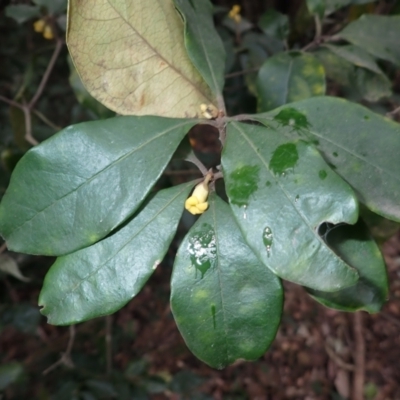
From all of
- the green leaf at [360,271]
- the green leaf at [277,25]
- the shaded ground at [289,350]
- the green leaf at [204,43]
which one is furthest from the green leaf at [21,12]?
the shaded ground at [289,350]

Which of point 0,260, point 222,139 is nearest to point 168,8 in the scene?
point 222,139

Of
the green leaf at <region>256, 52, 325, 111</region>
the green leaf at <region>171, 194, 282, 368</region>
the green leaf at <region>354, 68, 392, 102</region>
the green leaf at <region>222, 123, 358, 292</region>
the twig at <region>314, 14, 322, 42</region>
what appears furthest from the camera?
the green leaf at <region>354, 68, 392, 102</region>

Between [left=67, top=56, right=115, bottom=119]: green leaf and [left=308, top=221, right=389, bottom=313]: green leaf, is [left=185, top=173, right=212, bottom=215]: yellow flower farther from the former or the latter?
[left=67, top=56, right=115, bottom=119]: green leaf

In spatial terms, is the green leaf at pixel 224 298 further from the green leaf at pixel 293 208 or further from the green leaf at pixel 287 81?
the green leaf at pixel 287 81

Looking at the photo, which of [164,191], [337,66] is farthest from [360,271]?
[337,66]

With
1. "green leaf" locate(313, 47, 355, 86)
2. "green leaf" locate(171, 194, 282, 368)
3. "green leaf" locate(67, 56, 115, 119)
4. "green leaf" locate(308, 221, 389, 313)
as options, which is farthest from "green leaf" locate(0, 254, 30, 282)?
"green leaf" locate(313, 47, 355, 86)

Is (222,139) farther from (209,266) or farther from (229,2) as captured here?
(229,2)
